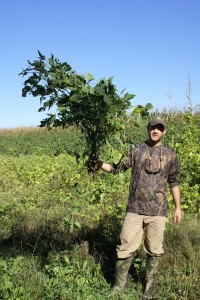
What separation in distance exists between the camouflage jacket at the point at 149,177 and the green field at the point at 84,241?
224 millimetres

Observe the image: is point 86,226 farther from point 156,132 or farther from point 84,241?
point 156,132

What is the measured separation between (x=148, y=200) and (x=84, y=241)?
1457 millimetres

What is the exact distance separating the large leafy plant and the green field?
243 millimetres

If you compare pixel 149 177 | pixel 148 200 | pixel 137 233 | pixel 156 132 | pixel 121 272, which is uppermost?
pixel 156 132

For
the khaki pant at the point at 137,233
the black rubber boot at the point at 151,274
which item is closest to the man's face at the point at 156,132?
the khaki pant at the point at 137,233

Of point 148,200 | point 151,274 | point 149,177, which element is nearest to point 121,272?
point 151,274

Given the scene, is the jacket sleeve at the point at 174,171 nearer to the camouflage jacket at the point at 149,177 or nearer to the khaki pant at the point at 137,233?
the camouflage jacket at the point at 149,177

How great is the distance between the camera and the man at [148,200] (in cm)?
393

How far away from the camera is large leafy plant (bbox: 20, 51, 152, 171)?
11.4ft

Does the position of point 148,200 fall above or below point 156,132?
below

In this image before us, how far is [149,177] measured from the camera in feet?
13.0

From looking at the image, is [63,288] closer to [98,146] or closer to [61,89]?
[98,146]

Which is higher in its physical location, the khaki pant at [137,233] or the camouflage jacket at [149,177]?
the camouflage jacket at [149,177]

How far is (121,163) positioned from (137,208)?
1.63ft
